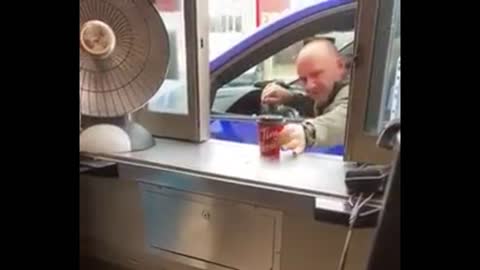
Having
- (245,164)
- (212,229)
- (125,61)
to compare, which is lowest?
(212,229)

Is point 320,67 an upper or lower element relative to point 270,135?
upper

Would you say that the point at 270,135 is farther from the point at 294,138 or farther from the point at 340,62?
the point at 340,62

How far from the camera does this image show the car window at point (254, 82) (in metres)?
1.62

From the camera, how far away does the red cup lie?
1.49 meters

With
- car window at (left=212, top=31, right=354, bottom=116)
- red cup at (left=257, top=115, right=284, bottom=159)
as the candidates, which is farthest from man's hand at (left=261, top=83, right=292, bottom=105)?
red cup at (left=257, top=115, right=284, bottom=159)

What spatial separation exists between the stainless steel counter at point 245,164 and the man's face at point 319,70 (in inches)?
6.9

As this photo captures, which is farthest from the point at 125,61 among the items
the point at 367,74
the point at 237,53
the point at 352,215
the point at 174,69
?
the point at 352,215

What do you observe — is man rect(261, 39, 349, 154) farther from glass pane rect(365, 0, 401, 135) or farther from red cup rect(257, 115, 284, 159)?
glass pane rect(365, 0, 401, 135)

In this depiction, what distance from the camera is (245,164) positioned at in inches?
56.9

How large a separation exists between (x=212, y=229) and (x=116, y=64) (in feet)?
1.67

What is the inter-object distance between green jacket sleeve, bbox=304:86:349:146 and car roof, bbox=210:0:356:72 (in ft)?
0.78
